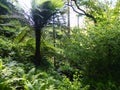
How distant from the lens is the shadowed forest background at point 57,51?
22.5ft

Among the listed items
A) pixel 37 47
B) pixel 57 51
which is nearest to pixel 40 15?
pixel 37 47

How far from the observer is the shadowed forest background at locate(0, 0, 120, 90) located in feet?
22.5

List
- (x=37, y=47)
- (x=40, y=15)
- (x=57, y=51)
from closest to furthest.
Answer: (x=40, y=15) < (x=37, y=47) < (x=57, y=51)

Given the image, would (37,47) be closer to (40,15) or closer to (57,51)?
(57,51)

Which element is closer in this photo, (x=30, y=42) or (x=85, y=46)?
(x=85, y=46)

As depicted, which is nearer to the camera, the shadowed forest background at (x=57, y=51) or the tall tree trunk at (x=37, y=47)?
the shadowed forest background at (x=57, y=51)

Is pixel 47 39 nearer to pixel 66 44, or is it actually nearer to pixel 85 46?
pixel 66 44

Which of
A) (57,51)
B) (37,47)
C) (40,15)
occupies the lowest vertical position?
(57,51)

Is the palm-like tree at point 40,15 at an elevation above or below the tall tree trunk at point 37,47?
above

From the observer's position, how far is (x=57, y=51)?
10.5 m

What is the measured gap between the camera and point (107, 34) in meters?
7.00

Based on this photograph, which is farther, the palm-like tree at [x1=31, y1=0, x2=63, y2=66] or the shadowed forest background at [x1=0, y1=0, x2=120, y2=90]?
the palm-like tree at [x1=31, y1=0, x2=63, y2=66]

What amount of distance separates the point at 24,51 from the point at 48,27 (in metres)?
1.41

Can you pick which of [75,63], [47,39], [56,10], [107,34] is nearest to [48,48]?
[47,39]
